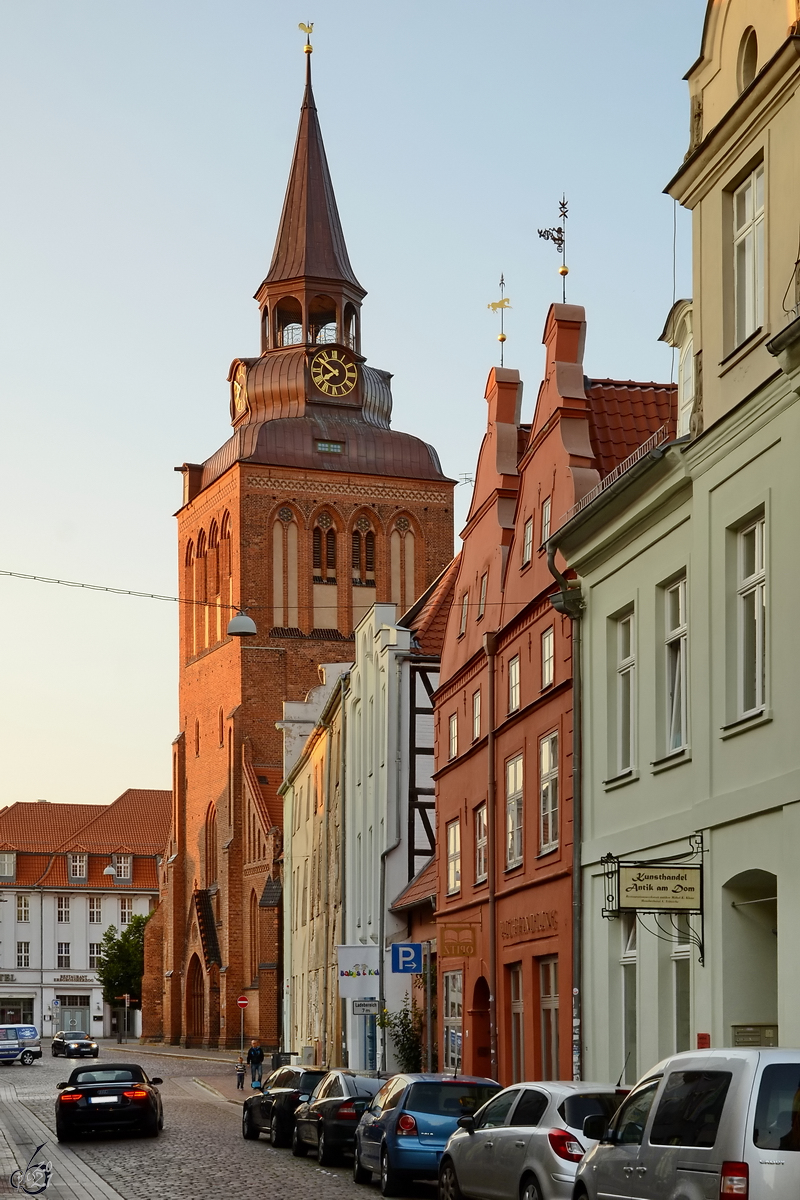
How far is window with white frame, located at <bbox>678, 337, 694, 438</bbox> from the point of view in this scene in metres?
21.8

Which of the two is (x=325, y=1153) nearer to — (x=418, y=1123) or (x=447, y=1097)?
(x=447, y=1097)

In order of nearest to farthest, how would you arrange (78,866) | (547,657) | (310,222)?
(547,657) → (310,222) → (78,866)

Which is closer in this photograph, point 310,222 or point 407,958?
point 407,958

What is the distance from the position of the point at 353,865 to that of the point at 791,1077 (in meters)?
36.2

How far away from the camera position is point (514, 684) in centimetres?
2862

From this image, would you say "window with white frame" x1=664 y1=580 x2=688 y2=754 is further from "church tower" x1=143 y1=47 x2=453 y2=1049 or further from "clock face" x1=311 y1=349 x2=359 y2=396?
"clock face" x1=311 y1=349 x2=359 y2=396

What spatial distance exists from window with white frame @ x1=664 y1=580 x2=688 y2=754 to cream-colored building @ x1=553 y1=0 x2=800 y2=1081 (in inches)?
1.1

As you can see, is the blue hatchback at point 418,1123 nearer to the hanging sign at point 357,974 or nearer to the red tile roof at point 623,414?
the red tile roof at point 623,414

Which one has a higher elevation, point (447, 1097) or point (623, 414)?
point (623, 414)

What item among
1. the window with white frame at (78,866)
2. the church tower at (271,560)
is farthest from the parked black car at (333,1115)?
the window with white frame at (78,866)

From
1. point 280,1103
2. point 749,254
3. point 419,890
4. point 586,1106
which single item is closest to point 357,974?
point 419,890

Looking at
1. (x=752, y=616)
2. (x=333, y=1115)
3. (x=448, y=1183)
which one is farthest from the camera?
(x=333, y=1115)

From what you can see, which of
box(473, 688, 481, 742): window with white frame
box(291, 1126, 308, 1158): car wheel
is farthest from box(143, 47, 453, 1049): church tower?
box(291, 1126, 308, 1158): car wheel

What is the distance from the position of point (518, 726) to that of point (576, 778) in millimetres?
4121
